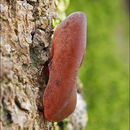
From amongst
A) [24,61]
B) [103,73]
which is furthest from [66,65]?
[103,73]

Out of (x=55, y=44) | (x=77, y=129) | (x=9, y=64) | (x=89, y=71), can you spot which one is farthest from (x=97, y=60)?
(x=9, y=64)

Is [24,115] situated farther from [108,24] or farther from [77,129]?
[108,24]

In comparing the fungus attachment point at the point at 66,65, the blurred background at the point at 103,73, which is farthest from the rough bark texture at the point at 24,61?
the blurred background at the point at 103,73

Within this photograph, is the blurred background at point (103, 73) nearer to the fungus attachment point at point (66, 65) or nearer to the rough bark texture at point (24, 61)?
the rough bark texture at point (24, 61)

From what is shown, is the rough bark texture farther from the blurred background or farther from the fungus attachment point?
the blurred background

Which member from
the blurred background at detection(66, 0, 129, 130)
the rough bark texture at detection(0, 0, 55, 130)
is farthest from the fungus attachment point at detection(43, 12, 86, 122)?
the blurred background at detection(66, 0, 129, 130)

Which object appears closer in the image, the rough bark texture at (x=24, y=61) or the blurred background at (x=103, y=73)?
the rough bark texture at (x=24, y=61)
